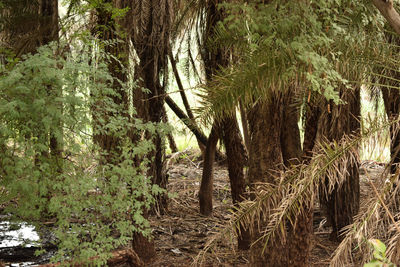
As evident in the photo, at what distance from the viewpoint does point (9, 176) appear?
5.45 m

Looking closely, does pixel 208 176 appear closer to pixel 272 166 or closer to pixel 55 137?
pixel 272 166

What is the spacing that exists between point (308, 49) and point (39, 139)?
2.88 m

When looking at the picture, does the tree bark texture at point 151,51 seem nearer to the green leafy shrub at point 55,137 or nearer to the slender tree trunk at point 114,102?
the slender tree trunk at point 114,102

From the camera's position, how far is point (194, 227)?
10578 mm

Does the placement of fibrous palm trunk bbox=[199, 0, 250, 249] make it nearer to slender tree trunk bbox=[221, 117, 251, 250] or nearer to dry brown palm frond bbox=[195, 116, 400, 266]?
slender tree trunk bbox=[221, 117, 251, 250]

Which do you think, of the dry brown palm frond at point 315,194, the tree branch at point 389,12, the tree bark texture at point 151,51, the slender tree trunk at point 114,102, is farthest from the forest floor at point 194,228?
the tree branch at point 389,12

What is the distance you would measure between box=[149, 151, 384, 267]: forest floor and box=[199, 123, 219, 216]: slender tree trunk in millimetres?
223

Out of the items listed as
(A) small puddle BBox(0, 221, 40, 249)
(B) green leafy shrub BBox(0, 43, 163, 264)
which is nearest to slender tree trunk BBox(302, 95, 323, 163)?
(B) green leafy shrub BBox(0, 43, 163, 264)

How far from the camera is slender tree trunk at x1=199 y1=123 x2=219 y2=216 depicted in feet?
33.4

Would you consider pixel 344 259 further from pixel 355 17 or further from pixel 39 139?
pixel 39 139

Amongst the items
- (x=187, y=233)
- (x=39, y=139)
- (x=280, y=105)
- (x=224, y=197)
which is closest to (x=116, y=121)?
(x=39, y=139)

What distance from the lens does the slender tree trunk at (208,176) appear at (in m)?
10.2

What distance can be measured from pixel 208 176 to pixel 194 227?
1.02 meters

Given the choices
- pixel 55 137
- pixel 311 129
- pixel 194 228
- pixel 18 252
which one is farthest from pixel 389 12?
pixel 18 252
